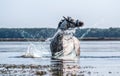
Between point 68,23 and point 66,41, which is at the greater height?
point 68,23

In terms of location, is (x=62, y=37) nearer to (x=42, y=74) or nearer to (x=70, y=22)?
(x=70, y=22)

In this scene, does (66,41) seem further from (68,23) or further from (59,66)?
(59,66)

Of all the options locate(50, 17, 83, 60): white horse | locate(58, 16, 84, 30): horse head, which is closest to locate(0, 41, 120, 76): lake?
locate(50, 17, 83, 60): white horse

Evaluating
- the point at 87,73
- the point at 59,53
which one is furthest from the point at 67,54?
the point at 87,73

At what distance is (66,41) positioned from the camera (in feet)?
200

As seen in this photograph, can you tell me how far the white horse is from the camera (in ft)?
200

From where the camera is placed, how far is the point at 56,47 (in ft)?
202

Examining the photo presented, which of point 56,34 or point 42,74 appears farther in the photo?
point 56,34

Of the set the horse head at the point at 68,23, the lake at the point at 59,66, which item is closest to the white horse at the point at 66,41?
the horse head at the point at 68,23

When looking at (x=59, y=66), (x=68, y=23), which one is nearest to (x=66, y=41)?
(x=68, y=23)

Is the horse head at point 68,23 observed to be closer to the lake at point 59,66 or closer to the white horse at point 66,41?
the white horse at point 66,41

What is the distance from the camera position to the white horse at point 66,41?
60.9 m

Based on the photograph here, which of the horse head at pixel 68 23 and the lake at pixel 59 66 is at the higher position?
the horse head at pixel 68 23

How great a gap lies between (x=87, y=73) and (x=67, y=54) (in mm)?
19729
